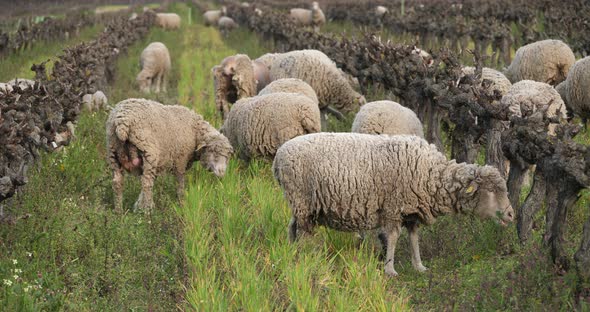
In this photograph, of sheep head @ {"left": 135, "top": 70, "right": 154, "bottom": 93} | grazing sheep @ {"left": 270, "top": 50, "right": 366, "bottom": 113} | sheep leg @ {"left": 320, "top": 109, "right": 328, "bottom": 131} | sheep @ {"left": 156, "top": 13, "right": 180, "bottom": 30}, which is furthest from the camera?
sheep @ {"left": 156, "top": 13, "right": 180, "bottom": 30}

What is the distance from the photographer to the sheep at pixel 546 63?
43.4 feet

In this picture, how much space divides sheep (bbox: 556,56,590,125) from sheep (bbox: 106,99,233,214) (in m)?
5.29

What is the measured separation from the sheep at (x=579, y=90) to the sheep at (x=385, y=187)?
16.7 ft

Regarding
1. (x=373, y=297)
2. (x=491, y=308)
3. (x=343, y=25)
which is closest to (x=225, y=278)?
(x=373, y=297)

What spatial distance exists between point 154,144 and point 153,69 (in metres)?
10.9

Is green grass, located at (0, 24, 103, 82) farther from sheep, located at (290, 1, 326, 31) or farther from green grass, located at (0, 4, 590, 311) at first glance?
sheep, located at (290, 1, 326, 31)

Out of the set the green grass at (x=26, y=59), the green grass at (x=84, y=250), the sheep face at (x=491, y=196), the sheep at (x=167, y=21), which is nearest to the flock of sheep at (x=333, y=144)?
the sheep face at (x=491, y=196)

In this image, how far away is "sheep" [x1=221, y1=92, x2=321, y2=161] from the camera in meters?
9.75

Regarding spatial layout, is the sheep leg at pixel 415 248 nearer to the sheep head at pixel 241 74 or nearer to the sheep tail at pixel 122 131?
the sheep tail at pixel 122 131

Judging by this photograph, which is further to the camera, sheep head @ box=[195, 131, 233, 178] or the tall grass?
sheep head @ box=[195, 131, 233, 178]

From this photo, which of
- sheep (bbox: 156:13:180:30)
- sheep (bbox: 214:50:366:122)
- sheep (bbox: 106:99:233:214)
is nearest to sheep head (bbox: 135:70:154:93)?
sheep (bbox: 214:50:366:122)

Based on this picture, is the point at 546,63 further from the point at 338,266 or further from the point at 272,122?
→ the point at 338,266

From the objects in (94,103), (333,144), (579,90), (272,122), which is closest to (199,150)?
(272,122)

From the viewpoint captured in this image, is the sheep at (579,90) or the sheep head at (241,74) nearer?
the sheep at (579,90)
